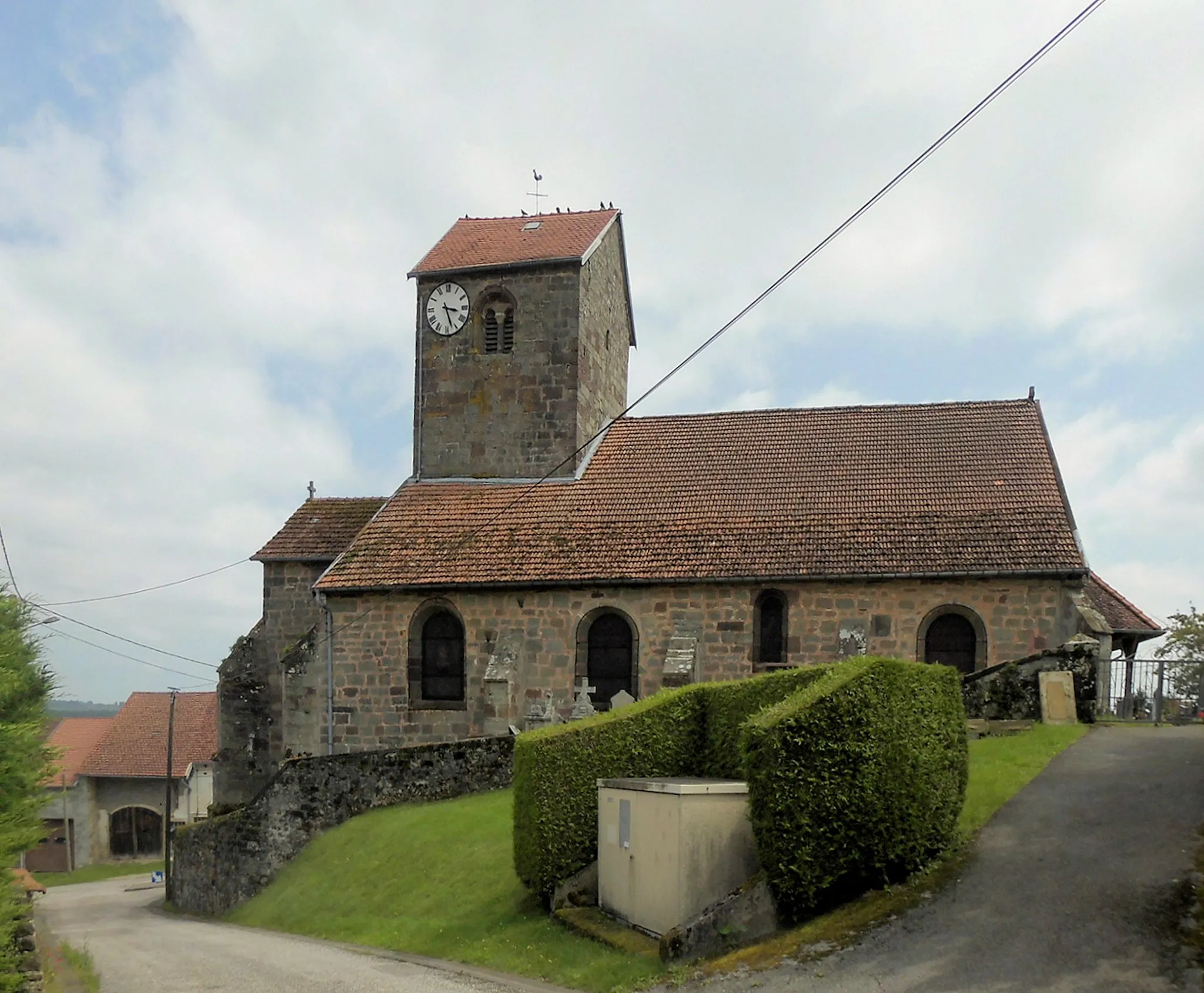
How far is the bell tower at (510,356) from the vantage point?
27938 mm

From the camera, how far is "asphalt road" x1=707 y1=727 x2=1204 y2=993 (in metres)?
9.83

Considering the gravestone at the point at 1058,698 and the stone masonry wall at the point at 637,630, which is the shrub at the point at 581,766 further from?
the stone masonry wall at the point at 637,630

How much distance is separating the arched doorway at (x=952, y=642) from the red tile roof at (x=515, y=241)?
Answer: 1224 cm

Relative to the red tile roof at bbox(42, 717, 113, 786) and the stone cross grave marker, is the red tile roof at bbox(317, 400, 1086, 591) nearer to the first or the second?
the stone cross grave marker

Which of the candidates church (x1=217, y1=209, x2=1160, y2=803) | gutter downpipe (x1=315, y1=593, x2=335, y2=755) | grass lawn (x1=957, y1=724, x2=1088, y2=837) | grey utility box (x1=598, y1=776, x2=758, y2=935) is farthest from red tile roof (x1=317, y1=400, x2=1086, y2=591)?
grey utility box (x1=598, y1=776, x2=758, y2=935)

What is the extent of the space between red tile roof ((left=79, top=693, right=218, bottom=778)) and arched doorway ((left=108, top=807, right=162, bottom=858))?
77.2 inches

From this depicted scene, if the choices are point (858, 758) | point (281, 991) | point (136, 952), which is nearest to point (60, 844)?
point (136, 952)

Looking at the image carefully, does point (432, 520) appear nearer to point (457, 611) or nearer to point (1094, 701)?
point (457, 611)

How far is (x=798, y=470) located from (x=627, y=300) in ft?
30.7

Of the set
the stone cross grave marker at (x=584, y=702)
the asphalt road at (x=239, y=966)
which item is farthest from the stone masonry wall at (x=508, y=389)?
the asphalt road at (x=239, y=966)

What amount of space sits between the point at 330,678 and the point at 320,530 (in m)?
4.90

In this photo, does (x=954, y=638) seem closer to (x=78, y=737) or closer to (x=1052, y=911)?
(x=1052, y=911)

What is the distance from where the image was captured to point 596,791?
15.4 m

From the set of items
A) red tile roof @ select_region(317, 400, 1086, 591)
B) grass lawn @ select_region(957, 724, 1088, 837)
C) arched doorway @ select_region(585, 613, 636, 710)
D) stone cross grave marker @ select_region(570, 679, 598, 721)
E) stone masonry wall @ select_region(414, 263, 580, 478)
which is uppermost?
stone masonry wall @ select_region(414, 263, 580, 478)
